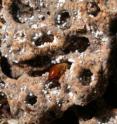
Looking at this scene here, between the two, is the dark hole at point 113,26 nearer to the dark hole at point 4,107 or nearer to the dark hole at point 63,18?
the dark hole at point 63,18

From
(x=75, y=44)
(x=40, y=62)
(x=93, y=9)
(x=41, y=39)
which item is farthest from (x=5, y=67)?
(x=93, y=9)

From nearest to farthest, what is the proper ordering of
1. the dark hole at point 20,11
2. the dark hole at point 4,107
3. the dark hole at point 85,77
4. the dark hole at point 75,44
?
the dark hole at point 85,77 < the dark hole at point 75,44 < the dark hole at point 20,11 < the dark hole at point 4,107

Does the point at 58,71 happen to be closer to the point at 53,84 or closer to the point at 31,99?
the point at 53,84

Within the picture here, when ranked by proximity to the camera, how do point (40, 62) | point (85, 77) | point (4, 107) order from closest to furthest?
point (85, 77) < point (40, 62) < point (4, 107)

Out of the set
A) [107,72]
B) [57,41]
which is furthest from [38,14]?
[107,72]

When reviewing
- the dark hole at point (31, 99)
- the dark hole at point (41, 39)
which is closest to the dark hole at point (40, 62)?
the dark hole at point (41, 39)

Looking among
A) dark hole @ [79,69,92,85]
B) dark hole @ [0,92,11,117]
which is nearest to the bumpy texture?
dark hole @ [79,69,92,85]

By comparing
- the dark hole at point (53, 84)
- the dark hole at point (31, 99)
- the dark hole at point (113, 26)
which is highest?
the dark hole at point (113, 26)
